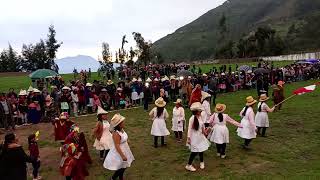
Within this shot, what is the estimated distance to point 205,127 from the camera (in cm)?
1551

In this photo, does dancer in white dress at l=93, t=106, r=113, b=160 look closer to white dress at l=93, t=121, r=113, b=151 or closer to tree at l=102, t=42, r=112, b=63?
white dress at l=93, t=121, r=113, b=151

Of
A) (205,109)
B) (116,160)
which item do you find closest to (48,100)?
(205,109)

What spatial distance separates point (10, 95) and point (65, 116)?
10.2m

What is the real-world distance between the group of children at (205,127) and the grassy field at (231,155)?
1.66 feet

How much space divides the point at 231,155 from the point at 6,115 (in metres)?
11.4

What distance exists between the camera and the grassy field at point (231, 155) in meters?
13.0

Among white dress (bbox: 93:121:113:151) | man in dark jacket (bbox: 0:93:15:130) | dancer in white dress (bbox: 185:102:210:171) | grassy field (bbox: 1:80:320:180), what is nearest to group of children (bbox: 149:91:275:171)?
dancer in white dress (bbox: 185:102:210:171)

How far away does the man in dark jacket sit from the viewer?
66.5 feet

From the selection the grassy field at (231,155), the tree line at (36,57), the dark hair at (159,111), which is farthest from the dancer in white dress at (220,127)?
the tree line at (36,57)

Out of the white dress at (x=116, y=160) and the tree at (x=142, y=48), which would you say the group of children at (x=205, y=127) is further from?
the tree at (x=142, y=48)

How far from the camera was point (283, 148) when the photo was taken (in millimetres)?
16031

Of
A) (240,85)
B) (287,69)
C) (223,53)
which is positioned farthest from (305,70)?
(223,53)

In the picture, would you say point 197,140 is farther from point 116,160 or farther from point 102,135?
point 102,135

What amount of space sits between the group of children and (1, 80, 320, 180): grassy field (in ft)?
1.66
